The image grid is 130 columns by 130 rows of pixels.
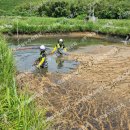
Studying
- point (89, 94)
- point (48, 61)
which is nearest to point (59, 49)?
point (48, 61)

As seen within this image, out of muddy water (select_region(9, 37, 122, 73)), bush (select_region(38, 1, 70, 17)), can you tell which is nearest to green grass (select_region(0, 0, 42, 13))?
bush (select_region(38, 1, 70, 17))

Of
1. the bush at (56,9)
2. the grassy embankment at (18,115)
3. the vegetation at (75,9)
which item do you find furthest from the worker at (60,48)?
the bush at (56,9)

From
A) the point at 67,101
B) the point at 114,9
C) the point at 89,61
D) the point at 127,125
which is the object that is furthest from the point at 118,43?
the point at 127,125

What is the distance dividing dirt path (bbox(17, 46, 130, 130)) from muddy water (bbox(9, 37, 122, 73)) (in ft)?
2.42

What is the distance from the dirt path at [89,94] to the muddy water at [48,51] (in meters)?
0.74

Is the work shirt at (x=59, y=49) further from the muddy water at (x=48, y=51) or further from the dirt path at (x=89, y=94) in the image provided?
the dirt path at (x=89, y=94)

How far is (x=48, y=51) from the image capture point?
19516mm

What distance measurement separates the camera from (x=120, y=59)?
56.2 feet

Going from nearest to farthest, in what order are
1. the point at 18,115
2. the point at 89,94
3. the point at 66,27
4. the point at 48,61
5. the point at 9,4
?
the point at 18,115 < the point at 89,94 < the point at 48,61 < the point at 66,27 < the point at 9,4

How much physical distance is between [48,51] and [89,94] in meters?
7.83

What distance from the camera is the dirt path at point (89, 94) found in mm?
9797

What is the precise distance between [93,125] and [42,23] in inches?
757

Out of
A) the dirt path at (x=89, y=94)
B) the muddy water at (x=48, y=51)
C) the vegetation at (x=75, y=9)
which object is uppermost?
the vegetation at (x=75, y=9)

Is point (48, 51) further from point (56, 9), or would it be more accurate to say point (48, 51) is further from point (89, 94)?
point (56, 9)
